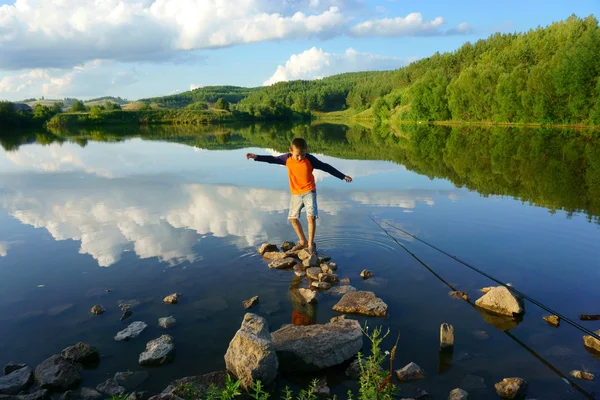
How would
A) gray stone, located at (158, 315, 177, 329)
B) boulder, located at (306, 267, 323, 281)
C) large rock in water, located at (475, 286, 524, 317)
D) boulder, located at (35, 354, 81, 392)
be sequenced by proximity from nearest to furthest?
boulder, located at (35, 354, 81, 392) < gray stone, located at (158, 315, 177, 329) < large rock in water, located at (475, 286, 524, 317) < boulder, located at (306, 267, 323, 281)

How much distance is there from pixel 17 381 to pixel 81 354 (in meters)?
0.87

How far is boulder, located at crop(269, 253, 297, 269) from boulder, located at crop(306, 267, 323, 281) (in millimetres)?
581

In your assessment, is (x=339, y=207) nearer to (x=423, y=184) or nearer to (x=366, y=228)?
(x=366, y=228)

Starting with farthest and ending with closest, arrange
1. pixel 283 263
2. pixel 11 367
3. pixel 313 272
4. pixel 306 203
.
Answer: pixel 306 203 < pixel 283 263 < pixel 313 272 < pixel 11 367

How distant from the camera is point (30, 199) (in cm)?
1941

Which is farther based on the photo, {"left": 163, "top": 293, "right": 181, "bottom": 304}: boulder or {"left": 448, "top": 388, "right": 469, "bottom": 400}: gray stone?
{"left": 163, "top": 293, "right": 181, "bottom": 304}: boulder

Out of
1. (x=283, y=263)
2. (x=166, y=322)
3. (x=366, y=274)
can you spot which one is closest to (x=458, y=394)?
(x=366, y=274)

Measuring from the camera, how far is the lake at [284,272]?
22.3ft

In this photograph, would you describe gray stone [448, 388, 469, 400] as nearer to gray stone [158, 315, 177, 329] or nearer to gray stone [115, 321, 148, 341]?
gray stone [158, 315, 177, 329]

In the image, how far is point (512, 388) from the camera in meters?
5.78

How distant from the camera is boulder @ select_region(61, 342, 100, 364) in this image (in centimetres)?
664

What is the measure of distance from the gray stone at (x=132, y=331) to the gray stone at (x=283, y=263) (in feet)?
11.9

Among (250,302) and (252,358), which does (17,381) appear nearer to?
(252,358)

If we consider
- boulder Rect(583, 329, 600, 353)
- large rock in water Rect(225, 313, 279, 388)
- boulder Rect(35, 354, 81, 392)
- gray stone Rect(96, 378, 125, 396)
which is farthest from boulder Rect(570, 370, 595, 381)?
boulder Rect(35, 354, 81, 392)
